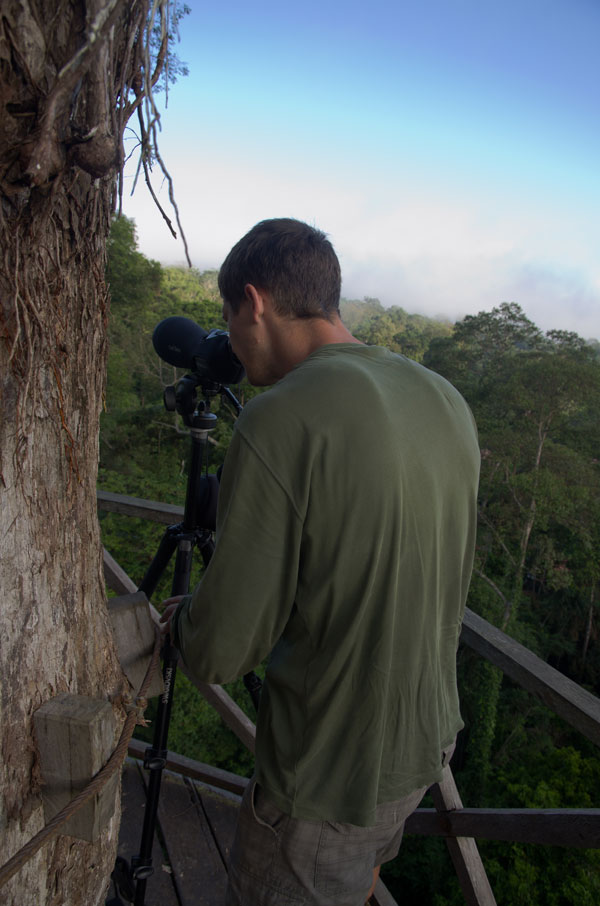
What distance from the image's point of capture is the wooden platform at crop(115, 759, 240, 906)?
1.68m

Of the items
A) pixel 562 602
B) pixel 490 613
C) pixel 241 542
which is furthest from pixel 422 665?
pixel 562 602

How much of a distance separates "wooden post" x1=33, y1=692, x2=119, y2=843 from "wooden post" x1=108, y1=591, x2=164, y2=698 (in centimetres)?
23

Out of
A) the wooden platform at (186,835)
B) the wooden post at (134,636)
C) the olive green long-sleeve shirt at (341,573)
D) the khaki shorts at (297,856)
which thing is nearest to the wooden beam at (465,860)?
the wooden platform at (186,835)

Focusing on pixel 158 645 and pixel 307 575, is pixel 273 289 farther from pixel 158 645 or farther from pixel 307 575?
pixel 158 645

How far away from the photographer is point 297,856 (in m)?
0.91

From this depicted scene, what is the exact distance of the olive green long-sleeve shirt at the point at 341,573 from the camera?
0.79 metres

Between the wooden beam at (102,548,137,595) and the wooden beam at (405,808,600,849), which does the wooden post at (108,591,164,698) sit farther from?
the wooden beam at (405,808,600,849)

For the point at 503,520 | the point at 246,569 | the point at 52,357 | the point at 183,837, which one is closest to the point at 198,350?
the point at 52,357

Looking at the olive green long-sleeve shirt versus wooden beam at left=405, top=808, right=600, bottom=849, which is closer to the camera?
the olive green long-sleeve shirt

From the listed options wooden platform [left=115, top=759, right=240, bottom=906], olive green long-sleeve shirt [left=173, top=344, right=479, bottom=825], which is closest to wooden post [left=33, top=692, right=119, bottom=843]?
olive green long-sleeve shirt [left=173, top=344, right=479, bottom=825]

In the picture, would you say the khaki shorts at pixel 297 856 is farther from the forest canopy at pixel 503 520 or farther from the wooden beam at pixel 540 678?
the forest canopy at pixel 503 520

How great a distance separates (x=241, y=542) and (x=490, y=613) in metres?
17.0

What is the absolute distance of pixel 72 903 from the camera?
3.15ft

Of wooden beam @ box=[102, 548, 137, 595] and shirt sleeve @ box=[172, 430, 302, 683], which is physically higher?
shirt sleeve @ box=[172, 430, 302, 683]
